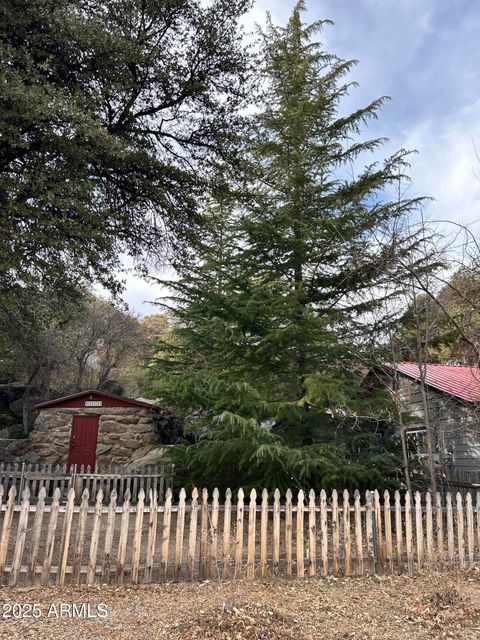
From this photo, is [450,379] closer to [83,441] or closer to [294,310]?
[294,310]

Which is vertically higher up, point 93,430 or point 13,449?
point 93,430

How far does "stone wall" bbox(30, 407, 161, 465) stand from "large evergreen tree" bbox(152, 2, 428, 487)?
445 centimetres

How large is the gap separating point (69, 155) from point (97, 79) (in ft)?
5.14

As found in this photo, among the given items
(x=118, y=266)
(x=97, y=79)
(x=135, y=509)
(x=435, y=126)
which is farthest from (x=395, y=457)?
(x=97, y=79)

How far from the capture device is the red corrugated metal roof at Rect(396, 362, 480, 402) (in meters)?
10.6

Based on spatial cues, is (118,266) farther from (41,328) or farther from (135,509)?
(135,509)

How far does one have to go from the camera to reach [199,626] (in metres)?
3.57

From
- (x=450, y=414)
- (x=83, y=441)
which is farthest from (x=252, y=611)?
(x=83, y=441)

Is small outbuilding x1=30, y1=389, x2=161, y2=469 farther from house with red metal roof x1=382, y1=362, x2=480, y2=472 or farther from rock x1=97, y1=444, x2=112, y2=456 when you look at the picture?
house with red metal roof x1=382, y1=362, x2=480, y2=472

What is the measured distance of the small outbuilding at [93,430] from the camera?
13.4 metres

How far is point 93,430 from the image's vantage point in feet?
44.6

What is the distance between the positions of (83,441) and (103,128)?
10.2 metres

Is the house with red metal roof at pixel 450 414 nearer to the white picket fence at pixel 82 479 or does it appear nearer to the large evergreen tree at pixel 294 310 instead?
the large evergreen tree at pixel 294 310

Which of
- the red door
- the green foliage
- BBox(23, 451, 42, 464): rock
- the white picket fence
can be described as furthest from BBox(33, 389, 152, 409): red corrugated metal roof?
the green foliage
